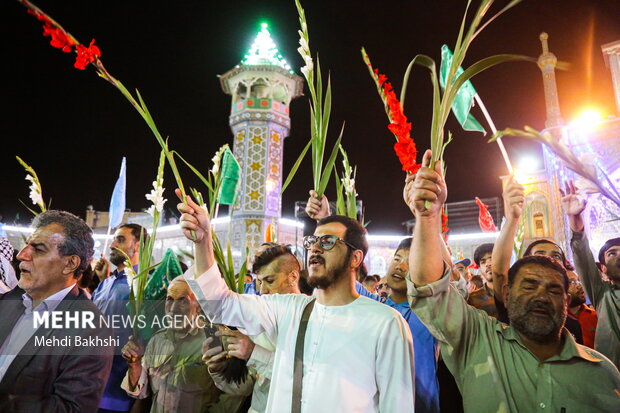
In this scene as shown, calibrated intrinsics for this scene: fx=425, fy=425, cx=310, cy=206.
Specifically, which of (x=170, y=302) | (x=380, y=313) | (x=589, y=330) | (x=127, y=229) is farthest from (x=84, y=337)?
(x=589, y=330)

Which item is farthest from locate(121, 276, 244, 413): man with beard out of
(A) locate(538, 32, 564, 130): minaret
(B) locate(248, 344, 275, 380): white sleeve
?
(A) locate(538, 32, 564, 130): minaret

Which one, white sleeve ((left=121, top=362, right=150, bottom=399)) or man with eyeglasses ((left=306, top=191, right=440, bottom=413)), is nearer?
man with eyeglasses ((left=306, top=191, right=440, bottom=413))

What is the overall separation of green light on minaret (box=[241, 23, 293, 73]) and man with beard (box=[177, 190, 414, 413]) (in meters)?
17.5

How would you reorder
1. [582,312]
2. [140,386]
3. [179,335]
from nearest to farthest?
[140,386], [179,335], [582,312]

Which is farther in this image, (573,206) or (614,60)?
(614,60)

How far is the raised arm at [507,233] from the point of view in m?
2.30

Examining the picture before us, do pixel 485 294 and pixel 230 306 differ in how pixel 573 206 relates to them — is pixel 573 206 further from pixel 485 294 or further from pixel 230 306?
pixel 230 306

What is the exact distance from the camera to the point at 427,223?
69.6 inches

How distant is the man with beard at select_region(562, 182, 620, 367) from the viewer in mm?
2645

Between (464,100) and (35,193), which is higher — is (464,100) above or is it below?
above

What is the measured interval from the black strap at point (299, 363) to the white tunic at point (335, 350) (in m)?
0.02

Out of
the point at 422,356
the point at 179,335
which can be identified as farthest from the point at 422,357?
the point at 179,335

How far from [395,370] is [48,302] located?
5.91 feet

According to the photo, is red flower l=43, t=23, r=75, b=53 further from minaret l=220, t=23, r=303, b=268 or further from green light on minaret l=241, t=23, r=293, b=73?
green light on minaret l=241, t=23, r=293, b=73
